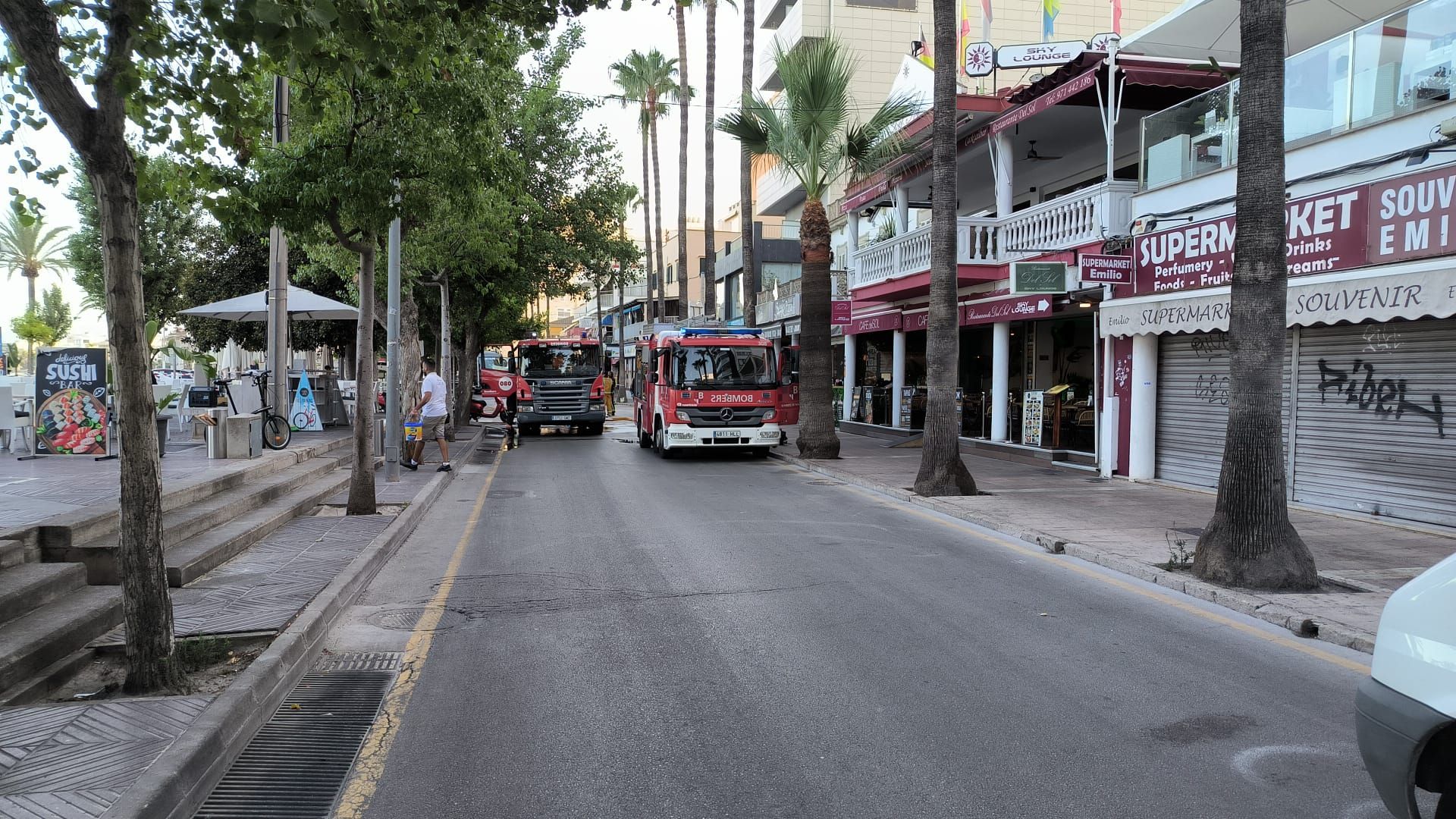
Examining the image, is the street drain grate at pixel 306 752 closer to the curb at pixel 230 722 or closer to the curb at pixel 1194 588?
the curb at pixel 230 722

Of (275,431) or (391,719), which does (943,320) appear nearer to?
(275,431)

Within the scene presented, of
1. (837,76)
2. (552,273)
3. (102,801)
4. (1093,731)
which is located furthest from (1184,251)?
(552,273)

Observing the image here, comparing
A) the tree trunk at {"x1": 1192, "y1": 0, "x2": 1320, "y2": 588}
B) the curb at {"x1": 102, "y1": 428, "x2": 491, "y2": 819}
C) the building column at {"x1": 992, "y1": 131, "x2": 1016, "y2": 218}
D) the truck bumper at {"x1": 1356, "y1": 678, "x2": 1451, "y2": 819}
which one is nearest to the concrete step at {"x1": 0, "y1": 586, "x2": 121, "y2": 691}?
the curb at {"x1": 102, "y1": 428, "x2": 491, "y2": 819}

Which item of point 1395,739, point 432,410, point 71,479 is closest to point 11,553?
point 71,479

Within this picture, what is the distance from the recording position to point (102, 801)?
3705mm

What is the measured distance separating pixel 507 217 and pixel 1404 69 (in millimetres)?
15753

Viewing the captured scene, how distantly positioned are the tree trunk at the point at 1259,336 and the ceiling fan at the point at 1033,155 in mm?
12836

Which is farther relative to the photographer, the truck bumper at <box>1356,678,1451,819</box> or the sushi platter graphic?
the sushi platter graphic

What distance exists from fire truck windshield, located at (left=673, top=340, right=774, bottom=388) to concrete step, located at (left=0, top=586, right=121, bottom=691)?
1370 centimetres

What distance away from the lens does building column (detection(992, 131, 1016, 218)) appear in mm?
19562

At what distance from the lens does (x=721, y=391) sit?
19.8 m

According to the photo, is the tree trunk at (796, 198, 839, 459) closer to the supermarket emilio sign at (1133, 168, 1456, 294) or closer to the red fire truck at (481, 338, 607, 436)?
the supermarket emilio sign at (1133, 168, 1456, 294)

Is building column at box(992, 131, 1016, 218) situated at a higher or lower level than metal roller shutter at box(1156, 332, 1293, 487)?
A: higher

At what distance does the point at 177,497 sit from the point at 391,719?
541 centimetres
